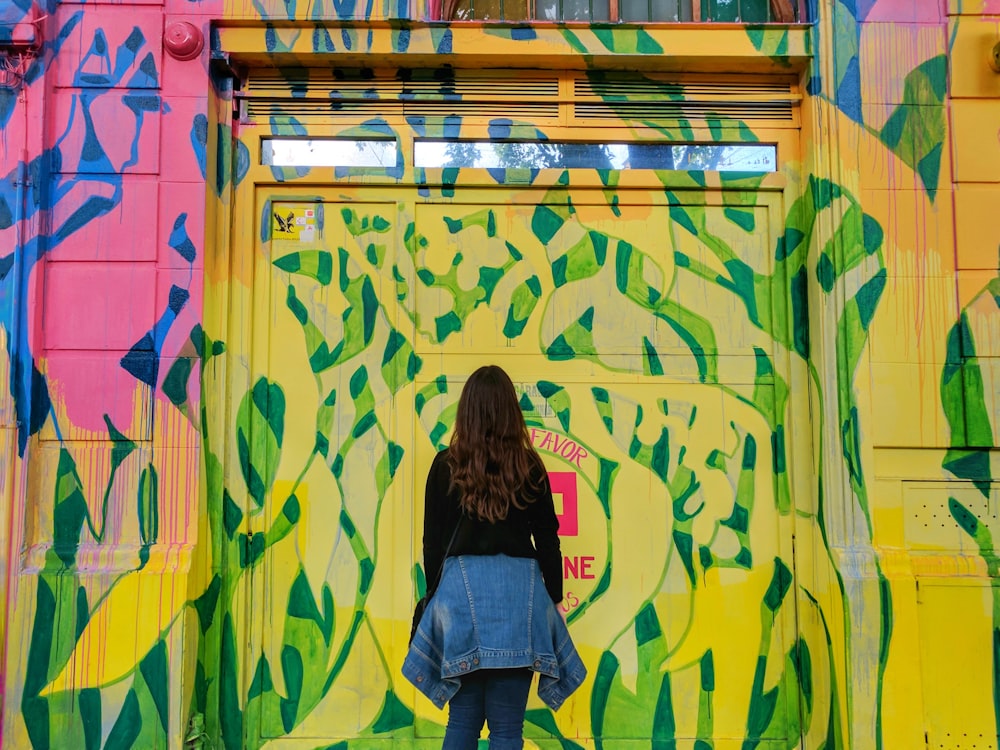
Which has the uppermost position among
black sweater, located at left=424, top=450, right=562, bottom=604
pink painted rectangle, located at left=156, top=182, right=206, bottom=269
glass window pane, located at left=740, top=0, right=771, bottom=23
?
glass window pane, located at left=740, top=0, right=771, bottom=23

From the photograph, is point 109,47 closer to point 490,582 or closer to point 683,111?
point 683,111

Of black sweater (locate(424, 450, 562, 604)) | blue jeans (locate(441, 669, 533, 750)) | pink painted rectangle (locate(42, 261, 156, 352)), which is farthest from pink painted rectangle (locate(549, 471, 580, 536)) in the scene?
pink painted rectangle (locate(42, 261, 156, 352))

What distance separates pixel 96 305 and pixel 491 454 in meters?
2.36

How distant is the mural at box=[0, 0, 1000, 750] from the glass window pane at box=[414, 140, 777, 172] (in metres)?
0.07

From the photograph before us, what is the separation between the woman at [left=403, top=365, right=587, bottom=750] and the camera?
3023mm

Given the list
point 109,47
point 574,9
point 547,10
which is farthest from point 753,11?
point 109,47

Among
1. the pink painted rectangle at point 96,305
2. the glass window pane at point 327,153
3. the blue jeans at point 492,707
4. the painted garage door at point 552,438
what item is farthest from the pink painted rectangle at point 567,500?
the pink painted rectangle at point 96,305

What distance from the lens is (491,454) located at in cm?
313

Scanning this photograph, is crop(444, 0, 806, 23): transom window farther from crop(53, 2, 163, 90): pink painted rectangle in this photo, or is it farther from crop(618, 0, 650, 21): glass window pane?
crop(53, 2, 163, 90): pink painted rectangle

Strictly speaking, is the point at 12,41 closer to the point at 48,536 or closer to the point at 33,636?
the point at 48,536

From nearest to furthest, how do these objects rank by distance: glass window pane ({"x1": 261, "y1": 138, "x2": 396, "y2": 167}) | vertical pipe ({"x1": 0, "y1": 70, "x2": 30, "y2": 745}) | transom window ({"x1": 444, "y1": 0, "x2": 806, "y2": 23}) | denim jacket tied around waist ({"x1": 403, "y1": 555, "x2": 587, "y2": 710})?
denim jacket tied around waist ({"x1": 403, "y1": 555, "x2": 587, "y2": 710}) < vertical pipe ({"x1": 0, "y1": 70, "x2": 30, "y2": 745}) < glass window pane ({"x1": 261, "y1": 138, "x2": 396, "y2": 167}) < transom window ({"x1": 444, "y1": 0, "x2": 806, "y2": 23})

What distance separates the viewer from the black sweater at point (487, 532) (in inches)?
122

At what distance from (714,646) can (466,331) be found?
6.61ft

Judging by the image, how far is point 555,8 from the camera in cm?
492
